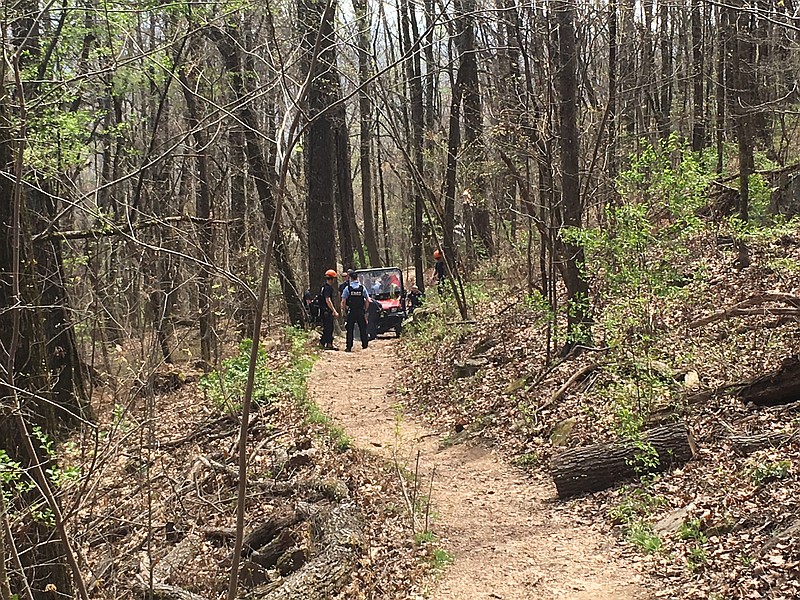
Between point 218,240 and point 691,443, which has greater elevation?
point 218,240

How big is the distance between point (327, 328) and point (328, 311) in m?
0.57

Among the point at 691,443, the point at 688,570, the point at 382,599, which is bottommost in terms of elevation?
the point at 382,599

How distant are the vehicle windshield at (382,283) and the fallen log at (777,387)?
12.3 metres

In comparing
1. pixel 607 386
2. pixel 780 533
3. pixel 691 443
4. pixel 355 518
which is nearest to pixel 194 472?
pixel 355 518

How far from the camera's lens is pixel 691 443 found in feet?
23.4

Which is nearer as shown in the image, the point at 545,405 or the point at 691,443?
the point at 691,443

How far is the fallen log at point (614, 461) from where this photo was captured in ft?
23.4

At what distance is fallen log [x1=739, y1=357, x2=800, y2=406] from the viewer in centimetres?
725

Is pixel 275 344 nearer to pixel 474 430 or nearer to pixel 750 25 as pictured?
pixel 474 430

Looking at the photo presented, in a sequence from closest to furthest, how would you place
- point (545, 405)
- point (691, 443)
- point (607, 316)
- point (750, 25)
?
point (691, 443) < point (607, 316) < point (545, 405) < point (750, 25)

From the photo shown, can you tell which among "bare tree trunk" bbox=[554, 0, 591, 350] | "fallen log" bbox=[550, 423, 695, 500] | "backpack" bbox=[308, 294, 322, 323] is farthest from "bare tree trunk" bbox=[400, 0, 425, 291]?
"fallen log" bbox=[550, 423, 695, 500]

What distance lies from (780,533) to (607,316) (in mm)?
3934

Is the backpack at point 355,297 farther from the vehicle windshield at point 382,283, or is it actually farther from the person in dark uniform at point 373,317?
the vehicle windshield at point 382,283

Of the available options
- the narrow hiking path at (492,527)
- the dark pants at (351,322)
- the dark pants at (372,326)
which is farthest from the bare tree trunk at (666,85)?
the narrow hiking path at (492,527)
